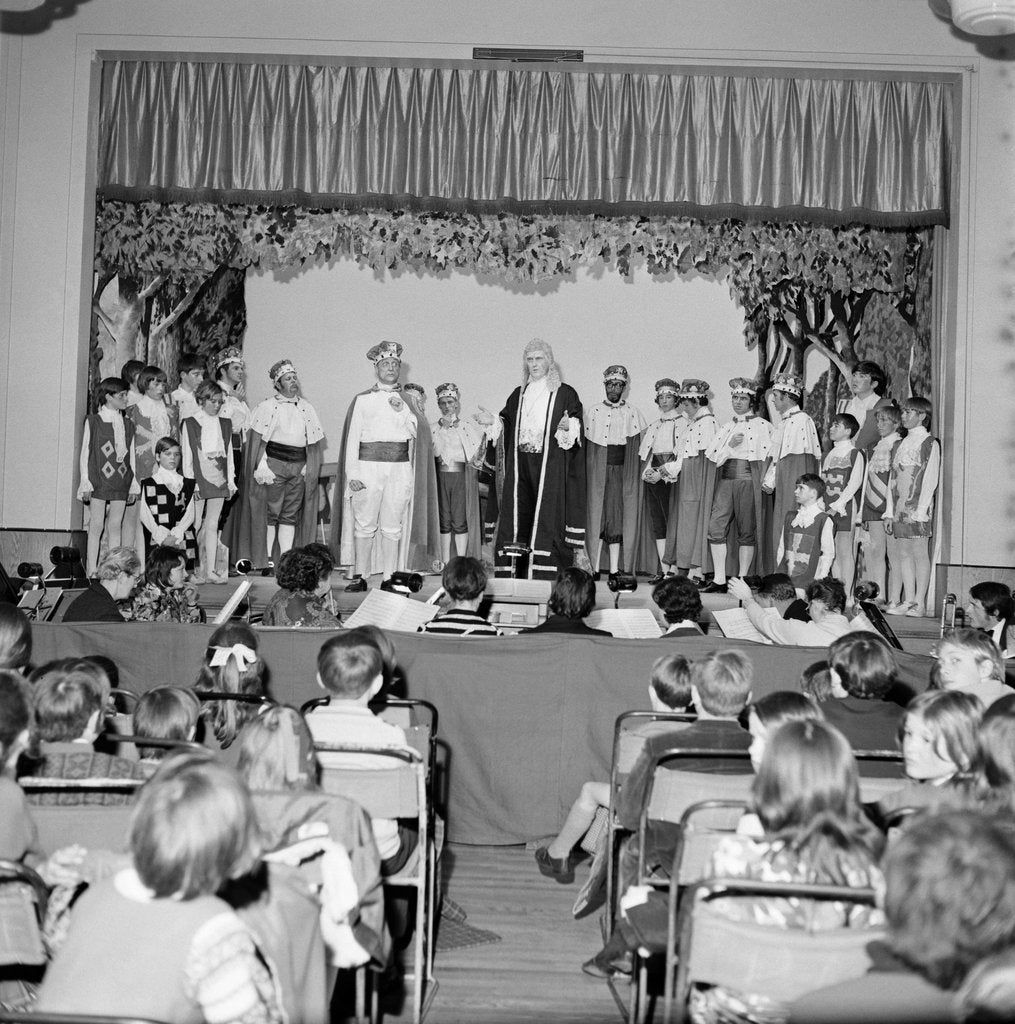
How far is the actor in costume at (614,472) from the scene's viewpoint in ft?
34.4

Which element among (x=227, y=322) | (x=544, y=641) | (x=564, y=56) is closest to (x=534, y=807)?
(x=544, y=641)

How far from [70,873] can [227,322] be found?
10072mm

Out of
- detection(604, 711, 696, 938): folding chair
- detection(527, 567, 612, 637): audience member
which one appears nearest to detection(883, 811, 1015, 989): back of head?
detection(604, 711, 696, 938): folding chair

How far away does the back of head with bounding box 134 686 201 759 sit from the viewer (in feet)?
10.6

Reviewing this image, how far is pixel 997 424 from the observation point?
8.75m

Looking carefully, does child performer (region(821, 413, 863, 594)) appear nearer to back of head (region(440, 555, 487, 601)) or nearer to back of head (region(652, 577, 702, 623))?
back of head (region(652, 577, 702, 623))

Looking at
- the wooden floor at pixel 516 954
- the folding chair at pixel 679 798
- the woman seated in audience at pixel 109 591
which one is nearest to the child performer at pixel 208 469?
the woman seated in audience at pixel 109 591

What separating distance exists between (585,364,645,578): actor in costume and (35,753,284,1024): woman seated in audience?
8713 mm

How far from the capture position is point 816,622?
5699 millimetres

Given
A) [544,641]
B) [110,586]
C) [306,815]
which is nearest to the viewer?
[306,815]

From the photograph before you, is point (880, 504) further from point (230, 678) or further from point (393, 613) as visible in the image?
point (230, 678)

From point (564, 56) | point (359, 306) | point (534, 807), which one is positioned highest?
point (564, 56)

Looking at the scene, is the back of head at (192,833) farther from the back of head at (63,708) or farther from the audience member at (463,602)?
the audience member at (463,602)

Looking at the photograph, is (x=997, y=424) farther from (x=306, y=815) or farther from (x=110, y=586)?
(x=306, y=815)
